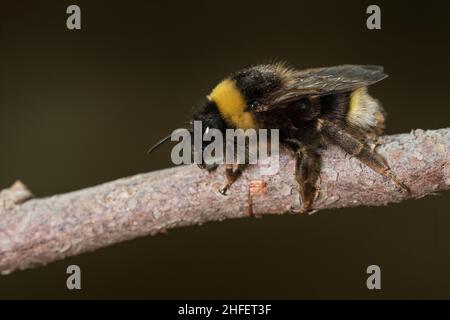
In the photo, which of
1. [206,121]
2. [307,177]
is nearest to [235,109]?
Answer: [206,121]

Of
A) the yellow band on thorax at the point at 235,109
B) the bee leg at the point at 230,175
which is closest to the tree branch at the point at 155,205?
the bee leg at the point at 230,175

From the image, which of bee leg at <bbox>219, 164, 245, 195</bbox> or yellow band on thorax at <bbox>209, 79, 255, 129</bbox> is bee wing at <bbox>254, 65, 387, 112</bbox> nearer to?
yellow band on thorax at <bbox>209, 79, 255, 129</bbox>

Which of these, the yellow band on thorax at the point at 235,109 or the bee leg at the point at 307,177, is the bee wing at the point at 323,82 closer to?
the yellow band on thorax at the point at 235,109

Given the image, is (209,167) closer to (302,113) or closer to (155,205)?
(155,205)

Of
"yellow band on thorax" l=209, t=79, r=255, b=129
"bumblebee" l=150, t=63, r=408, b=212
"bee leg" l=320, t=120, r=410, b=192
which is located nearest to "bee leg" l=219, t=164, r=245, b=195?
"bumblebee" l=150, t=63, r=408, b=212

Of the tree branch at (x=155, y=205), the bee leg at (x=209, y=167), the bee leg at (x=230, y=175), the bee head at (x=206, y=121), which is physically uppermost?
→ the bee head at (x=206, y=121)

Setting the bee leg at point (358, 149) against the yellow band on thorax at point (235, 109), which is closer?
the bee leg at point (358, 149)
